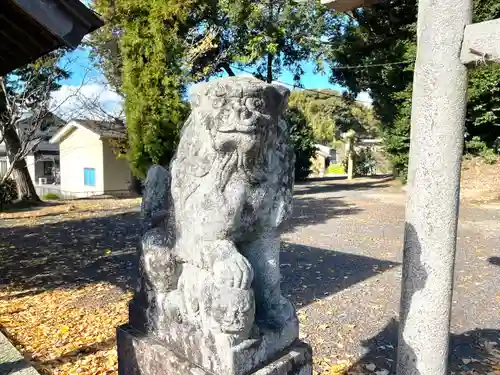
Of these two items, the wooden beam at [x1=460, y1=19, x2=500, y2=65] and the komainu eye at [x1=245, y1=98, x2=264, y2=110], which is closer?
the komainu eye at [x1=245, y1=98, x2=264, y2=110]

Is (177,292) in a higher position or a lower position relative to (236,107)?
lower

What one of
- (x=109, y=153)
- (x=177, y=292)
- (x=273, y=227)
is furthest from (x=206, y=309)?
(x=109, y=153)

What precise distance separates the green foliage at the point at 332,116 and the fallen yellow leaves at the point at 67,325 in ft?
76.2

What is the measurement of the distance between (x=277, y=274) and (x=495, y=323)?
3262mm

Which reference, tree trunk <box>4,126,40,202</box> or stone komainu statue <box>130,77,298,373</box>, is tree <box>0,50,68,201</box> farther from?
stone komainu statue <box>130,77,298,373</box>

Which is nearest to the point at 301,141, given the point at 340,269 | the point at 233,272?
the point at 340,269

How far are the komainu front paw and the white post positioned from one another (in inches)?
45.5

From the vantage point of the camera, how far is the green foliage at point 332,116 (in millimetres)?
28078

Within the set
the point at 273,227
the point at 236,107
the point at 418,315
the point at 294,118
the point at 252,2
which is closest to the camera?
the point at 236,107

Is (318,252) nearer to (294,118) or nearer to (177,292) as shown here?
(177,292)

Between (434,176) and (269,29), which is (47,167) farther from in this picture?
(434,176)

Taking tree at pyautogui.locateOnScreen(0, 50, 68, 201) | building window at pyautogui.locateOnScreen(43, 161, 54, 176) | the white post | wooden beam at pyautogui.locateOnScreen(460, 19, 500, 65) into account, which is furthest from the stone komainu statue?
building window at pyautogui.locateOnScreen(43, 161, 54, 176)

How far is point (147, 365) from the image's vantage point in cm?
197

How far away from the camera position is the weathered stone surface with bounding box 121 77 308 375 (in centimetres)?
159
